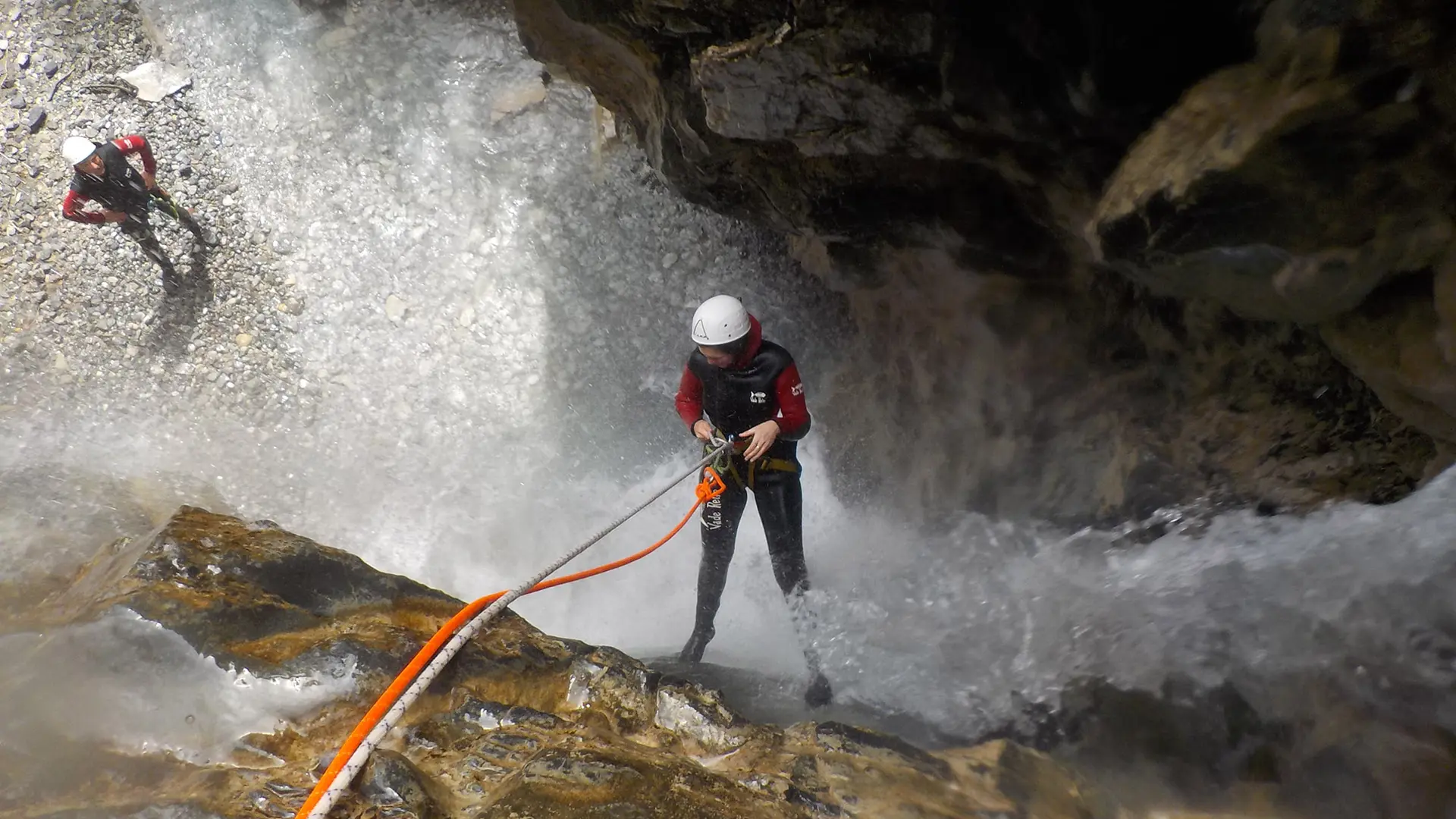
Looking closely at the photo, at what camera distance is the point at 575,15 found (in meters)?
3.72

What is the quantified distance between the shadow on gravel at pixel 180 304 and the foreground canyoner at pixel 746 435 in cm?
491

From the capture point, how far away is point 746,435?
339 centimetres

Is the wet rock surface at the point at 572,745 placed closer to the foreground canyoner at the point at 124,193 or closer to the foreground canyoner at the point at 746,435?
the foreground canyoner at the point at 746,435

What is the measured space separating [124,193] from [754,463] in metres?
5.73

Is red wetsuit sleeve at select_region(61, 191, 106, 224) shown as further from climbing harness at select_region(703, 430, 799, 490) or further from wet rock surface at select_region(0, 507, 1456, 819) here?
climbing harness at select_region(703, 430, 799, 490)

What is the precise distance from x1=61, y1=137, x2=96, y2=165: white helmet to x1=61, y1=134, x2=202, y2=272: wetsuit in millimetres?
57

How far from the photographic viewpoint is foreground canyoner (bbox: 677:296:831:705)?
330 centimetres

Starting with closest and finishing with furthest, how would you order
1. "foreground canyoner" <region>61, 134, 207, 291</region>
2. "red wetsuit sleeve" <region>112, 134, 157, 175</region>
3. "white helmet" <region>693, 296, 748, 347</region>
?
"white helmet" <region>693, 296, 748, 347</region> → "foreground canyoner" <region>61, 134, 207, 291</region> → "red wetsuit sleeve" <region>112, 134, 157, 175</region>

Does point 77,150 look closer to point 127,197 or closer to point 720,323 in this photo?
point 127,197

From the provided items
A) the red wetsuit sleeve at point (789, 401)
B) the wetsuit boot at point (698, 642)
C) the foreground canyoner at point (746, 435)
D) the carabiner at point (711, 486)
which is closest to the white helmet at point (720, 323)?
the foreground canyoner at point (746, 435)

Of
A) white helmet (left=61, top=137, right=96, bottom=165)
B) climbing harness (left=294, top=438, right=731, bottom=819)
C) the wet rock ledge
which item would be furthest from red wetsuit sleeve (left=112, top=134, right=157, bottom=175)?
climbing harness (left=294, top=438, right=731, bottom=819)

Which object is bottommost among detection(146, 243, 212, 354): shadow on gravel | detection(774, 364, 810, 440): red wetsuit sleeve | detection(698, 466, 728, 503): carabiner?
detection(698, 466, 728, 503): carabiner

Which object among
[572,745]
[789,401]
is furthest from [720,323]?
[572,745]

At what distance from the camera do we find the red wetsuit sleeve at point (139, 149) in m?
5.52
